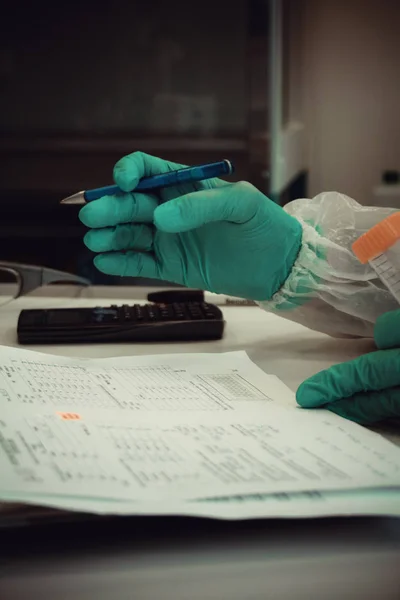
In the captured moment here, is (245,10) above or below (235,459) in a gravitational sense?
above

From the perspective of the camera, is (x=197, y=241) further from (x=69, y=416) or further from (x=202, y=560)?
(x=202, y=560)

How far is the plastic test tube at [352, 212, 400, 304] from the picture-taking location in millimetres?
628

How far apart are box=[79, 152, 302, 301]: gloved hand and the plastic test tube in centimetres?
13

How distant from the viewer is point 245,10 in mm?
1749

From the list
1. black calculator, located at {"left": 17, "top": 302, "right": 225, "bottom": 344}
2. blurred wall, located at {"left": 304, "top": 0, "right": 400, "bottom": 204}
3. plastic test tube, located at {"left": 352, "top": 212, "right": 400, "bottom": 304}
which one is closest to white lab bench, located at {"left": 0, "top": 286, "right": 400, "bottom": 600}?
plastic test tube, located at {"left": 352, "top": 212, "right": 400, "bottom": 304}

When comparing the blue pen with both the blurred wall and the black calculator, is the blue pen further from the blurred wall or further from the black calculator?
the blurred wall

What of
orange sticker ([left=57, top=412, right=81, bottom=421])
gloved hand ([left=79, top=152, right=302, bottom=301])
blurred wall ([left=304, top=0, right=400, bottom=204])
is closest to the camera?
orange sticker ([left=57, top=412, right=81, bottom=421])

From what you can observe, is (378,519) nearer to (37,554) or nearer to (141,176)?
(37,554)

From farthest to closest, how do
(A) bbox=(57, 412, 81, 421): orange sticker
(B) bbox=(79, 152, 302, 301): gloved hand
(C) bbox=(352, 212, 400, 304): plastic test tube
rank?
(B) bbox=(79, 152, 302, 301): gloved hand, (C) bbox=(352, 212, 400, 304): plastic test tube, (A) bbox=(57, 412, 81, 421): orange sticker

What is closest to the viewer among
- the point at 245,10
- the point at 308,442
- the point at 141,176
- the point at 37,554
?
the point at 37,554

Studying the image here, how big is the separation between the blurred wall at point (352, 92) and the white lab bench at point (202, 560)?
6.03ft

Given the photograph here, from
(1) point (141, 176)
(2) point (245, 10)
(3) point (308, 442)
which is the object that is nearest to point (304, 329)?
(1) point (141, 176)

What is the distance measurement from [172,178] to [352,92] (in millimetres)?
1636

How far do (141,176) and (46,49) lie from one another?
1170 mm
